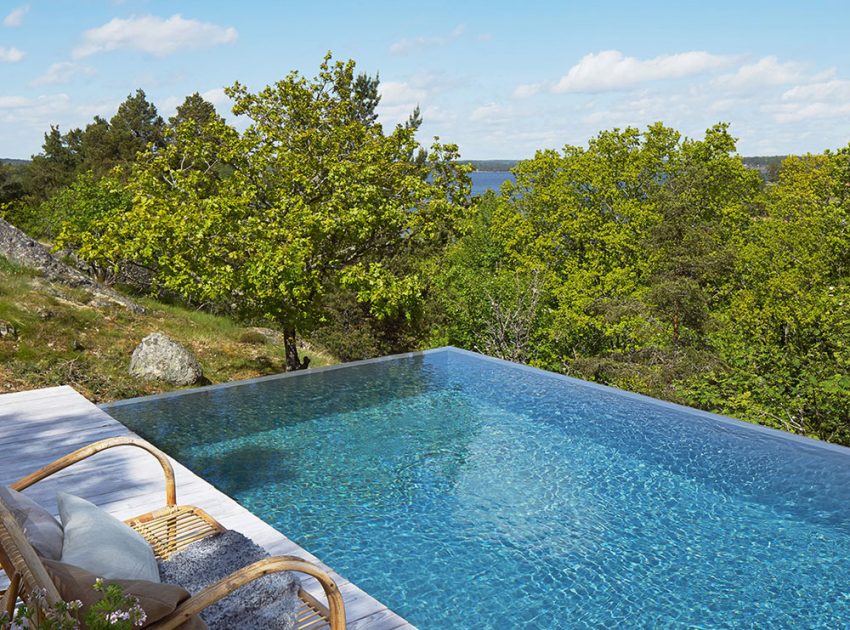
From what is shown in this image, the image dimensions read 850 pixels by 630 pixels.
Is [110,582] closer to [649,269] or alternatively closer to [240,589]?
[240,589]

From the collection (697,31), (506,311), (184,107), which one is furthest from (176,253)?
(184,107)

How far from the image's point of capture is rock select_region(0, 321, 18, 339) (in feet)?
36.1

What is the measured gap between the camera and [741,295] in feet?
75.0

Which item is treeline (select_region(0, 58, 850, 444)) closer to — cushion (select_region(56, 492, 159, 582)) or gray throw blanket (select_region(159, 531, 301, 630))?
gray throw blanket (select_region(159, 531, 301, 630))

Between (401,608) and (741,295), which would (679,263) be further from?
(401,608)

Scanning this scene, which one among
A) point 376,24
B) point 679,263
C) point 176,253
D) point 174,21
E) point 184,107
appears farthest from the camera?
point 184,107

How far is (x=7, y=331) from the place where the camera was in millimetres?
11094

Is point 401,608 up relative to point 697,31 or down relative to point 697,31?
down

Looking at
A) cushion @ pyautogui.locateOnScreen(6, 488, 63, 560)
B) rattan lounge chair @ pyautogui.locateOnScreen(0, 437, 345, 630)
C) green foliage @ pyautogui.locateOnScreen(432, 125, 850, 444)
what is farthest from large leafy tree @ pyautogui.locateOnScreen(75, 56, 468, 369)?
cushion @ pyautogui.locateOnScreen(6, 488, 63, 560)

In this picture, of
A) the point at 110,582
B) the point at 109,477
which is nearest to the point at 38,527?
the point at 110,582

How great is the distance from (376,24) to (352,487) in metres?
16.3

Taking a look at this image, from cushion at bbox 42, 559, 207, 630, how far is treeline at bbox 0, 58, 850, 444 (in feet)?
24.9

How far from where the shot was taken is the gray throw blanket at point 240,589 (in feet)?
10.0

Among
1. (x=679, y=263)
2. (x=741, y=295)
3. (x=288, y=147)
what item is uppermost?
(x=288, y=147)
